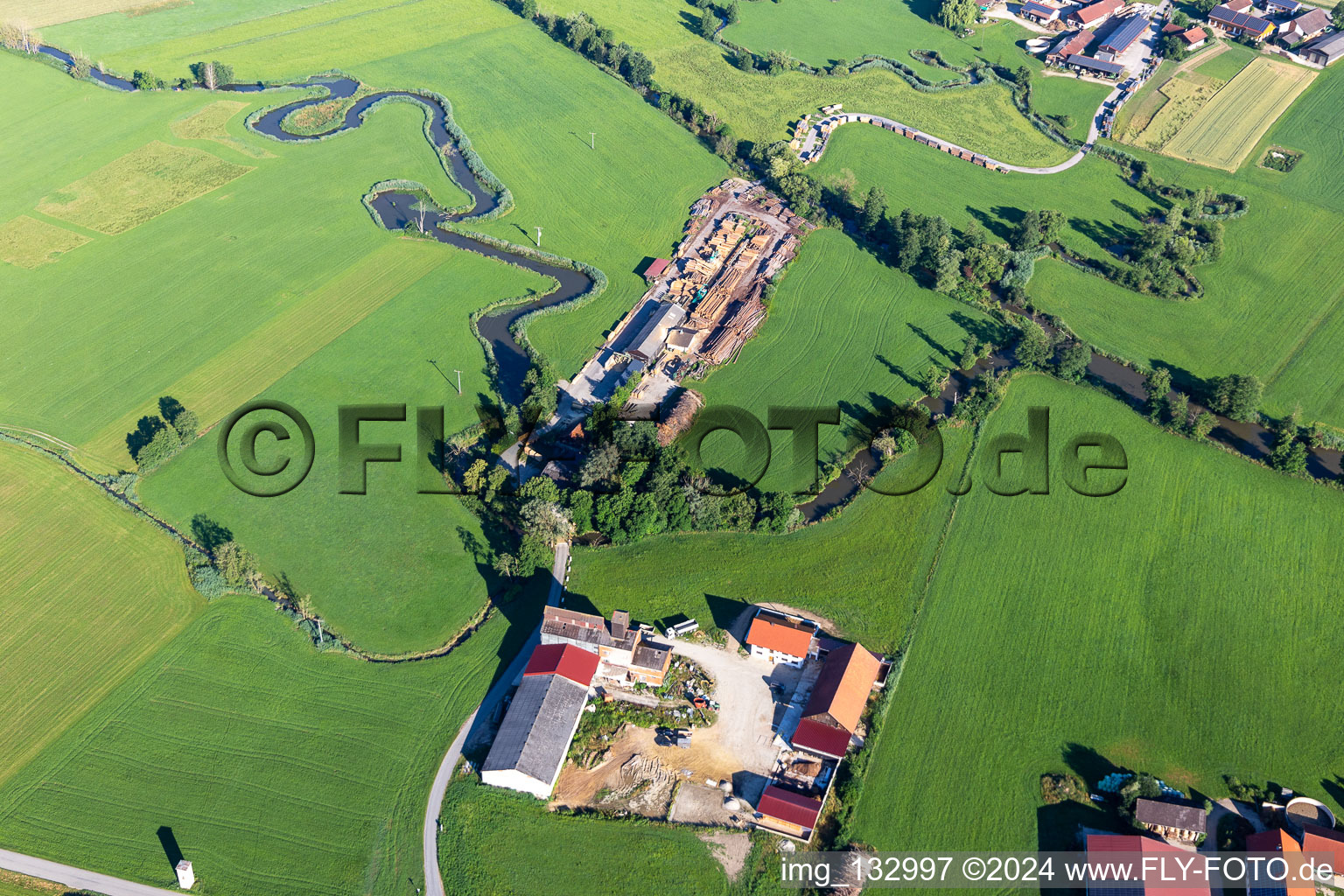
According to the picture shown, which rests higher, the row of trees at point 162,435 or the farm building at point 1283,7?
the farm building at point 1283,7

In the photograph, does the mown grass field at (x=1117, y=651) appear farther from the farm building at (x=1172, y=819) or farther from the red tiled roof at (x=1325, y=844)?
the red tiled roof at (x=1325, y=844)

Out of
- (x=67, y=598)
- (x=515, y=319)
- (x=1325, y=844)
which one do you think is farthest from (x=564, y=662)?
(x=1325, y=844)

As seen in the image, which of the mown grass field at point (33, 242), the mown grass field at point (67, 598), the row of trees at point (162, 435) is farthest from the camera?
the mown grass field at point (33, 242)

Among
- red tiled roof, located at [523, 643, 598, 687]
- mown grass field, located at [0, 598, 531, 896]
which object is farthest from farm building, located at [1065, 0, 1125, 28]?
mown grass field, located at [0, 598, 531, 896]

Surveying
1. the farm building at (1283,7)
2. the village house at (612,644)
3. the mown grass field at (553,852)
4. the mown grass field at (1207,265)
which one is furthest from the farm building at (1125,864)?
the farm building at (1283,7)

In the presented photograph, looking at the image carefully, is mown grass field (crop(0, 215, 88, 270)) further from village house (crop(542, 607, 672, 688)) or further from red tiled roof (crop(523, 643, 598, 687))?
red tiled roof (crop(523, 643, 598, 687))

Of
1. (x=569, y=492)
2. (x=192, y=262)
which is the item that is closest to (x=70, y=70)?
(x=192, y=262)
